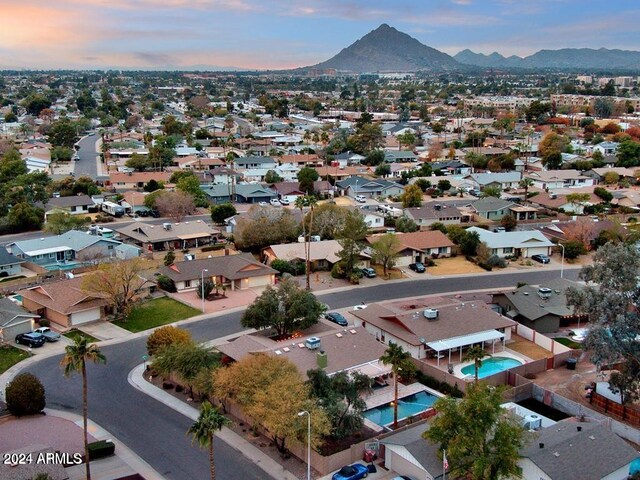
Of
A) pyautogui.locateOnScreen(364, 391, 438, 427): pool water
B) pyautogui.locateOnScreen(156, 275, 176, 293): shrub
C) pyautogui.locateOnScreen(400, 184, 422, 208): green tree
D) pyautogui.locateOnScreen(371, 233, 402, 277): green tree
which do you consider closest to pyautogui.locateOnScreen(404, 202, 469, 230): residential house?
pyautogui.locateOnScreen(400, 184, 422, 208): green tree

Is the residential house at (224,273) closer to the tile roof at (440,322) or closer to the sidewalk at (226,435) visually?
the tile roof at (440,322)

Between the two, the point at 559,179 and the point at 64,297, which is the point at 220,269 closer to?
the point at 64,297

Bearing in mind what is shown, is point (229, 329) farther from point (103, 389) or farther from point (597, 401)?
point (597, 401)

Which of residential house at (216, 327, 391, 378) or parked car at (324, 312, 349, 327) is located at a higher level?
residential house at (216, 327, 391, 378)

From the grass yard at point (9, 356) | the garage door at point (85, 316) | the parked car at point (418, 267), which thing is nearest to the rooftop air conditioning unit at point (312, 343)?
the grass yard at point (9, 356)

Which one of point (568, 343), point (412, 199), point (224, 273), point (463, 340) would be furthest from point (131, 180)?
point (568, 343)

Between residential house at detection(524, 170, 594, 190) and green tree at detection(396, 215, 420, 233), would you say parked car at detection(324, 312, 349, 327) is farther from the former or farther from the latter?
residential house at detection(524, 170, 594, 190)
